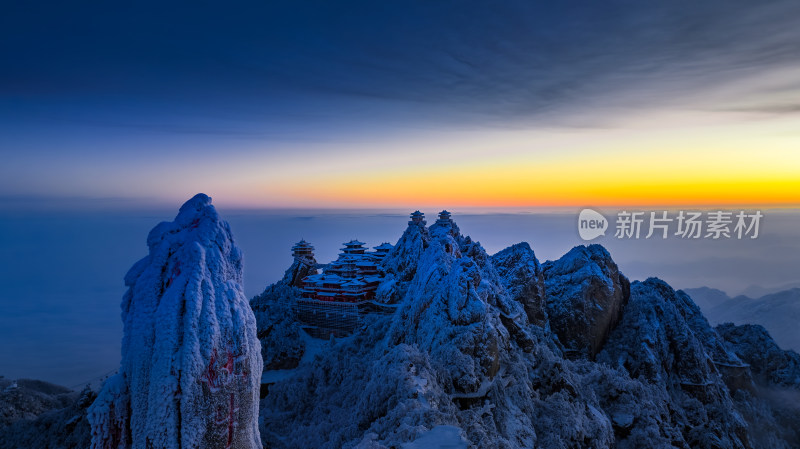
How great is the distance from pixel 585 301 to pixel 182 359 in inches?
1775

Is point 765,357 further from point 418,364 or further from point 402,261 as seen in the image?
point 418,364

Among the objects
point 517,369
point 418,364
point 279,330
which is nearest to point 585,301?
point 517,369

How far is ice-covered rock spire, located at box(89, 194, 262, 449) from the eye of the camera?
10.0 m

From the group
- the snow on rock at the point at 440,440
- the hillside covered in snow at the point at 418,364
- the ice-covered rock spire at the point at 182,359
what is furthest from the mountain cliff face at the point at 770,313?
the ice-covered rock spire at the point at 182,359

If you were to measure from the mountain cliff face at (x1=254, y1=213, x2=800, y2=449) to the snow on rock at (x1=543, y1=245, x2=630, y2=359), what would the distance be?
128 mm

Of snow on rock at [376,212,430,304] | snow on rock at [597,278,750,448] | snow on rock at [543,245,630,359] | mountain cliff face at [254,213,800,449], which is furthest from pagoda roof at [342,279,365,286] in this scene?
snow on rock at [597,278,750,448]

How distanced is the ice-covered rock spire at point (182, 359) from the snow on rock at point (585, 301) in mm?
41915

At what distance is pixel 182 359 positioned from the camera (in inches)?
397

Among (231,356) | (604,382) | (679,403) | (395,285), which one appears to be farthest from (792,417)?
(231,356)

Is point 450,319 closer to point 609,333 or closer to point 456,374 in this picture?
point 456,374

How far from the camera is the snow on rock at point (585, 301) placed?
47.5 meters

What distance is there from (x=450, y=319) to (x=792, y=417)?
167 ft

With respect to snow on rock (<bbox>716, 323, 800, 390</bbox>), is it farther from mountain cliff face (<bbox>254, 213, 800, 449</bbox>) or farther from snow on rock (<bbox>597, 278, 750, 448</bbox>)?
snow on rock (<bbox>597, 278, 750, 448</bbox>)

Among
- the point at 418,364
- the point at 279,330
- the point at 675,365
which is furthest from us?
the point at 675,365
